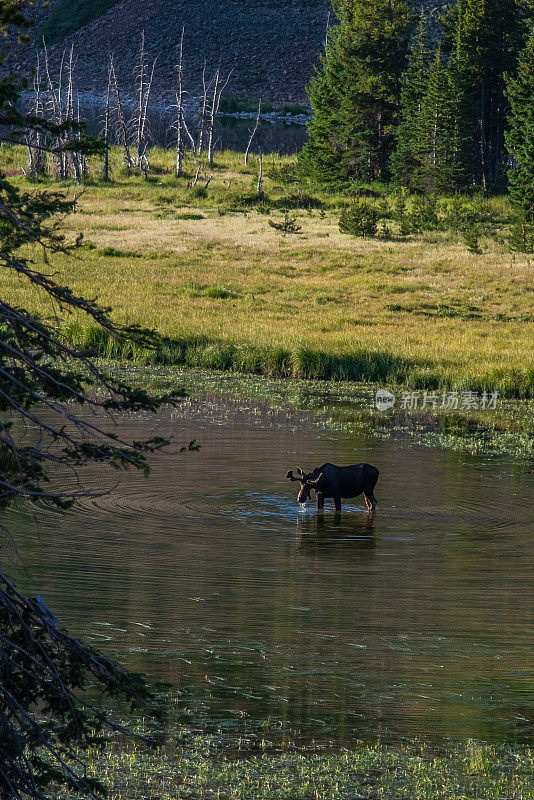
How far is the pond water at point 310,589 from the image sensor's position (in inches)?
382

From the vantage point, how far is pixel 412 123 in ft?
242

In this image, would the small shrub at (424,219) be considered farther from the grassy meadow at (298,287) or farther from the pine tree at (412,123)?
the pine tree at (412,123)

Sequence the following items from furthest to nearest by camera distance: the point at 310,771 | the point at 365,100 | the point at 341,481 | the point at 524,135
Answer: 1. the point at 365,100
2. the point at 524,135
3. the point at 341,481
4. the point at 310,771

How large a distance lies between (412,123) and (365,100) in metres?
6.41

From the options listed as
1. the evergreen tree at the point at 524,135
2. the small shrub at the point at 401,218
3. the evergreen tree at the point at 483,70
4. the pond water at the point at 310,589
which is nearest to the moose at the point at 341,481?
the pond water at the point at 310,589

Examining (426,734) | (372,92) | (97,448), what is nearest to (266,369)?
(426,734)

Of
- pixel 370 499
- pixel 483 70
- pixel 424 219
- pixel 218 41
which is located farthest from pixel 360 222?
pixel 218 41

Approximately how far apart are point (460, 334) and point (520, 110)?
32136 mm

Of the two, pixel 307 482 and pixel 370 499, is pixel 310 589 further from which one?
pixel 370 499

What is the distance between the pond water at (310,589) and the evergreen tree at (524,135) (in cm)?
4352

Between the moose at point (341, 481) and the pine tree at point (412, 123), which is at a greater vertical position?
the pine tree at point (412, 123)

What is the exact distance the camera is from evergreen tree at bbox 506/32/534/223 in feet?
202

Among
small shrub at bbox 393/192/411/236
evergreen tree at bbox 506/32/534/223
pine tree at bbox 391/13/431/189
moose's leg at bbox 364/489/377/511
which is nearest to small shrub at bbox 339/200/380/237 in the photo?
small shrub at bbox 393/192/411/236

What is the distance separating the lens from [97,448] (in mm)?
6695
